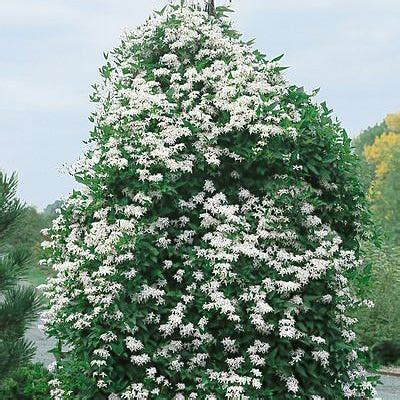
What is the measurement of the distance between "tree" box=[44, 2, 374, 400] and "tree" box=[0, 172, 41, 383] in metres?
0.40

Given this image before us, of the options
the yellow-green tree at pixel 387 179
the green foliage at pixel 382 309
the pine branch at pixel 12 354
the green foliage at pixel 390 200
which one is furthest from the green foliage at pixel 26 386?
the green foliage at pixel 390 200

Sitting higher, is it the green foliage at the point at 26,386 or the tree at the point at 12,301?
the tree at the point at 12,301

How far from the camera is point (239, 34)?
242 inches

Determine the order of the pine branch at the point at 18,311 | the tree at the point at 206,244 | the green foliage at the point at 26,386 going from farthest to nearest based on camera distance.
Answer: the green foliage at the point at 26,386, the tree at the point at 206,244, the pine branch at the point at 18,311

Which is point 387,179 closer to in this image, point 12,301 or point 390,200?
point 390,200

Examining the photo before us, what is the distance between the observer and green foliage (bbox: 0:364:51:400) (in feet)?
23.5

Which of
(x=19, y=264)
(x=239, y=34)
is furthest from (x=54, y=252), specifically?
(x=239, y=34)

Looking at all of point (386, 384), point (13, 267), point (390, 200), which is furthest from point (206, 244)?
A: point (390, 200)

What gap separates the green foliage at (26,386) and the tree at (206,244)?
1.51 m

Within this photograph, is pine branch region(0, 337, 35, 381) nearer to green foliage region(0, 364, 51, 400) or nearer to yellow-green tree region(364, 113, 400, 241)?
green foliage region(0, 364, 51, 400)

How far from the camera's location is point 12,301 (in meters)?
4.84

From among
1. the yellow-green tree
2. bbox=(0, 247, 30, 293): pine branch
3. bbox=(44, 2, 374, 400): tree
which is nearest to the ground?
bbox=(44, 2, 374, 400): tree

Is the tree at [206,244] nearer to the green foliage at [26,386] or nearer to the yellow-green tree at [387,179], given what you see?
the green foliage at [26,386]

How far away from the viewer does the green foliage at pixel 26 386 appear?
716 cm
